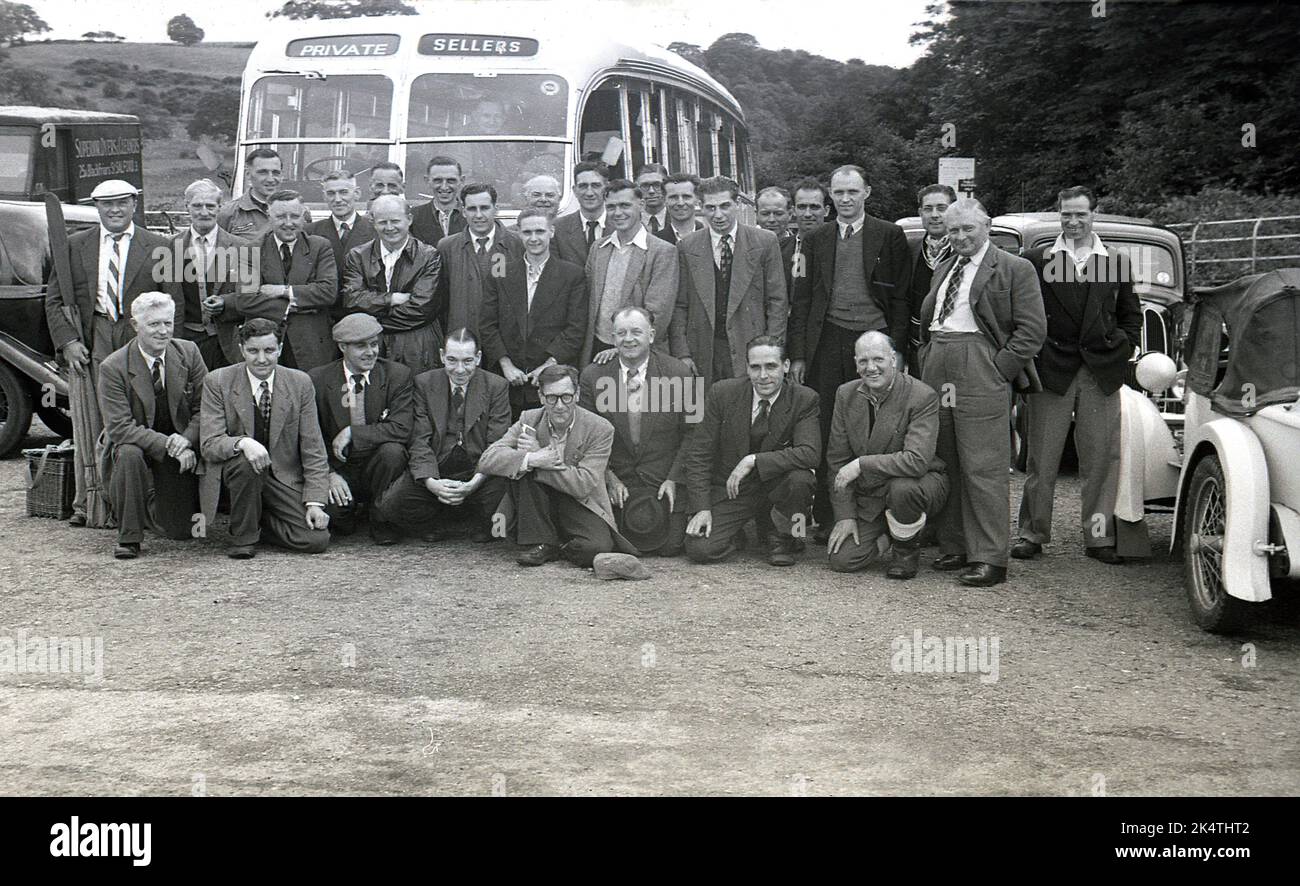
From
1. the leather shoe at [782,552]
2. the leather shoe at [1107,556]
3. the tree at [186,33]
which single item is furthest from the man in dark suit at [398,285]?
the tree at [186,33]

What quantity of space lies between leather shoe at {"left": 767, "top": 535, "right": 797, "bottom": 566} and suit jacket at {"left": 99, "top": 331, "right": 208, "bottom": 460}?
3.55 meters

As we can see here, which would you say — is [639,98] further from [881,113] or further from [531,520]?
[881,113]

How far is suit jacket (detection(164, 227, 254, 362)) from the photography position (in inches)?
375

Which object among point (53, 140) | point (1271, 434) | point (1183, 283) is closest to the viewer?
point (1271, 434)

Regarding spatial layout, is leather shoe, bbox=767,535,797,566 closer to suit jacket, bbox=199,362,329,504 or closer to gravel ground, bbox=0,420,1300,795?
gravel ground, bbox=0,420,1300,795

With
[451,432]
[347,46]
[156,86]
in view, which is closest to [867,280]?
[451,432]

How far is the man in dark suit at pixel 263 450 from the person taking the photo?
8695 millimetres

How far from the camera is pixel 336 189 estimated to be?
9.92 metres

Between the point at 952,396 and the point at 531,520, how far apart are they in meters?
2.52

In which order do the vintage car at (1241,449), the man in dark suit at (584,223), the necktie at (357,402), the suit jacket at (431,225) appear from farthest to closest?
the suit jacket at (431,225)
the man in dark suit at (584,223)
the necktie at (357,402)
the vintage car at (1241,449)

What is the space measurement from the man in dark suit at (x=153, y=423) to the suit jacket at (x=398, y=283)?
1.18m

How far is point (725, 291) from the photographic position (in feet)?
30.3

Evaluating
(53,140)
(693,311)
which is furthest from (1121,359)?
(53,140)

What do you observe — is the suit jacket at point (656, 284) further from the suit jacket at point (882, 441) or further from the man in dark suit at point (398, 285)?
the suit jacket at point (882, 441)
